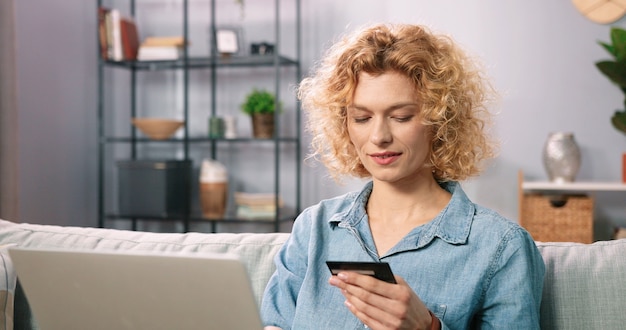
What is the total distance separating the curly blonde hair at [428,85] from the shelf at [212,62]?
287 cm

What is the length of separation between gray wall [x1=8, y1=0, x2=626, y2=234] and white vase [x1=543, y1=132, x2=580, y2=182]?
0.98 feet

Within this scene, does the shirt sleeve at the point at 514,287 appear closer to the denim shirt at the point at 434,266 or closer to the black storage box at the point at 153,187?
the denim shirt at the point at 434,266

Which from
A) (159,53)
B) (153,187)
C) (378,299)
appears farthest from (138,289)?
(159,53)

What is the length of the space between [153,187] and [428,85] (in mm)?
3336

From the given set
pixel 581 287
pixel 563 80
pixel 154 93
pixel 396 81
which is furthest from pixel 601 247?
pixel 154 93

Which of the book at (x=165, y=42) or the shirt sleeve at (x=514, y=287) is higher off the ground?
the book at (x=165, y=42)

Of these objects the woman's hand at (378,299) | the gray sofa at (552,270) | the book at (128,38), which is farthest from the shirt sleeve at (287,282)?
the book at (128,38)

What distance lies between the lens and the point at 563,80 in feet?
14.0

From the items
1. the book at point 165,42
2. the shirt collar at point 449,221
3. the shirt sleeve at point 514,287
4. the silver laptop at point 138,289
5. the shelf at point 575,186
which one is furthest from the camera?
the book at point 165,42

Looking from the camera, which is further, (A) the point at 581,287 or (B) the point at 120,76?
(B) the point at 120,76

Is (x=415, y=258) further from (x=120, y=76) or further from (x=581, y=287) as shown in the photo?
(x=120, y=76)

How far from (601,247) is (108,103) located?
4.06 meters

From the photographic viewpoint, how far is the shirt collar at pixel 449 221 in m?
1.30

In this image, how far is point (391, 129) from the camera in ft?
4.38
